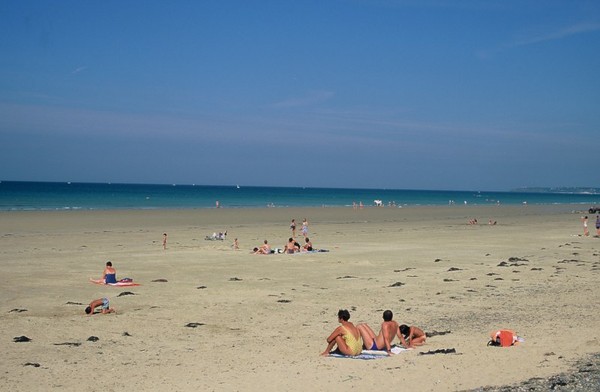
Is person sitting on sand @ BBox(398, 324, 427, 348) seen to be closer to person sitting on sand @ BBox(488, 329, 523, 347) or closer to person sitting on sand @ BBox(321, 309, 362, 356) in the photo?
person sitting on sand @ BBox(321, 309, 362, 356)

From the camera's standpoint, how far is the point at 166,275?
2262cm

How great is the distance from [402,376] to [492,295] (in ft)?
28.8

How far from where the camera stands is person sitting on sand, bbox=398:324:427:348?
12.7 m

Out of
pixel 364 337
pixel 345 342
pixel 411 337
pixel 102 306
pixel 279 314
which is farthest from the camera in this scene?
pixel 279 314

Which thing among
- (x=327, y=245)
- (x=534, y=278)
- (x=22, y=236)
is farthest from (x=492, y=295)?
(x=22, y=236)

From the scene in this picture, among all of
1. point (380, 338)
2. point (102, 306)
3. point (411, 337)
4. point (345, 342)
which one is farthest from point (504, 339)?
point (102, 306)

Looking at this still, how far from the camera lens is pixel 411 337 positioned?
1282 cm

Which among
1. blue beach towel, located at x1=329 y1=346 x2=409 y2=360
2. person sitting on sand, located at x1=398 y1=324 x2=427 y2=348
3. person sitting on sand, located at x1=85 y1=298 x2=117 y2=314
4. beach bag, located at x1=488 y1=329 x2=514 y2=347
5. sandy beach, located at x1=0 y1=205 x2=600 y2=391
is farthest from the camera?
person sitting on sand, located at x1=85 y1=298 x2=117 y2=314

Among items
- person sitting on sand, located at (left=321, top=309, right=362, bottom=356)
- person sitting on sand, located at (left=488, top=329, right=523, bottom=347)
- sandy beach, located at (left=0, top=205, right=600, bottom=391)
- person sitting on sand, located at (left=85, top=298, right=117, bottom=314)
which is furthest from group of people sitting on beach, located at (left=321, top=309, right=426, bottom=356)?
person sitting on sand, located at (left=85, top=298, right=117, bottom=314)

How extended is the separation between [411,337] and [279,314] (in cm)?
409

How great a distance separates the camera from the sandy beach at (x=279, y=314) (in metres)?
10.8

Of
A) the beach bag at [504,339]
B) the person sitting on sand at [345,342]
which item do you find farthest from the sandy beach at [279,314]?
the person sitting on sand at [345,342]

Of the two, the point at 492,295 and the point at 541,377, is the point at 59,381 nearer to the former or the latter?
the point at 541,377

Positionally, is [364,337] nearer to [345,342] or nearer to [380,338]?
[380,338]
